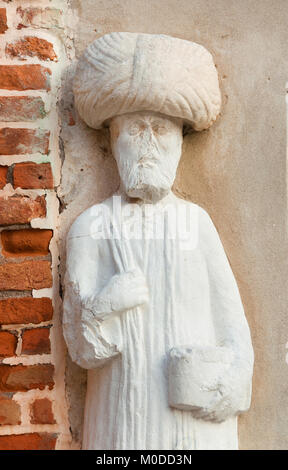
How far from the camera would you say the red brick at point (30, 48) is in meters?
2.06

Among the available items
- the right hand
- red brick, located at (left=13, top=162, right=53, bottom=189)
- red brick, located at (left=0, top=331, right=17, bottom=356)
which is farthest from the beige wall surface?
the right hand

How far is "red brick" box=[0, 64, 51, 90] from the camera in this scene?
80.3 inches

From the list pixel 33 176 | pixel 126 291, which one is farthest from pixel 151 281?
pixel 33 176

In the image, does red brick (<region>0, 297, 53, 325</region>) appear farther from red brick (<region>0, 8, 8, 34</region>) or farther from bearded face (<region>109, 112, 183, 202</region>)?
red brick (<region>0, 8, 8, 34</region>)

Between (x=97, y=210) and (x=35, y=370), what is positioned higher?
(x=97, y=210)

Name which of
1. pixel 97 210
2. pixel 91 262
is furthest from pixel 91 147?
pixel 91 262

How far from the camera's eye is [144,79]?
192 centimetres

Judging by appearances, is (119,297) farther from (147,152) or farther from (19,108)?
(19,108)

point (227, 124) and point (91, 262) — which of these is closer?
point (91, 262)

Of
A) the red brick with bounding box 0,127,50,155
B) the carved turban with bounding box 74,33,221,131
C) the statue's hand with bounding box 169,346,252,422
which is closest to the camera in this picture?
the statue's hand with bounding box 169,346,252,422

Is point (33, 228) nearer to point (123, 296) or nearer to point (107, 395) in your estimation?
point (123, 296)

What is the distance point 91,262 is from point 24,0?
0.74 m

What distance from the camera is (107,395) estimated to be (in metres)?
1.86

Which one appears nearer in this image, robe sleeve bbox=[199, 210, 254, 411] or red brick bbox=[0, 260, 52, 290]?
robe sleeve bbox=[199, 210, 254, 411]
